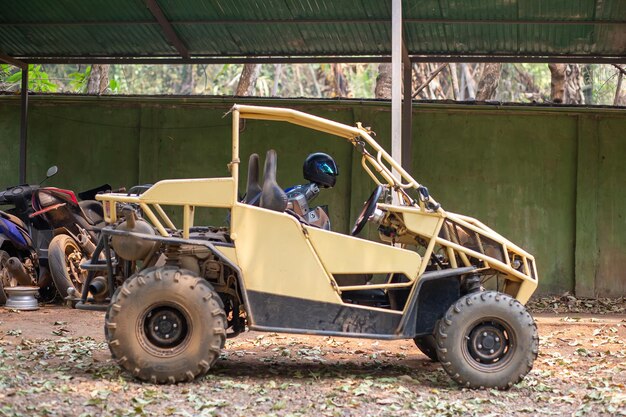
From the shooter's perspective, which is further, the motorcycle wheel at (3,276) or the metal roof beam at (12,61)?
the metal roof beam at (12,61)

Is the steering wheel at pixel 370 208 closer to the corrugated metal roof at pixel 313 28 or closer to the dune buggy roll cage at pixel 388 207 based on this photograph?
the dune buggy roll cage at pixel 388 207

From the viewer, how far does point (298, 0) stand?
10953 millimetres

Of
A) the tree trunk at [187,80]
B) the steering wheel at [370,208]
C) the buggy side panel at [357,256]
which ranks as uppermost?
the tree trunk at [187,80]

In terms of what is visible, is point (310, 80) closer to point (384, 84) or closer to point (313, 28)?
point (384, 84)

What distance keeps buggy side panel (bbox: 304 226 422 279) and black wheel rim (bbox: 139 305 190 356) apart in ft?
3.74

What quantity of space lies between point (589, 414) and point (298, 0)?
6.60 meters

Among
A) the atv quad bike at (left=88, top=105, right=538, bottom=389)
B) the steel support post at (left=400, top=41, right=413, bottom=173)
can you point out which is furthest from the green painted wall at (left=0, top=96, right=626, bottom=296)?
the atv quad bike at (left=88, top=105, right=538, bottom=389)

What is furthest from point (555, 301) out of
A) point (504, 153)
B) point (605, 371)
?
point (605, 371)

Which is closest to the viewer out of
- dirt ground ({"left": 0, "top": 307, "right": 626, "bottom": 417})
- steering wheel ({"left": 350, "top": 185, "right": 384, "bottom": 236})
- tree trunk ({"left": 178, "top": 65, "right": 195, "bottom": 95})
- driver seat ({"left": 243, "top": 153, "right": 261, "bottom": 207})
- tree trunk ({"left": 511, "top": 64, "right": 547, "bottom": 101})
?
dirt ground ({"left": 0, "top": 307, "right": 626, "bottom": 417})

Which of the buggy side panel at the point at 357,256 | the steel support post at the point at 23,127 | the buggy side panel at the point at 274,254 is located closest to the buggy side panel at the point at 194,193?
the buggy side panel at the point at 274,254

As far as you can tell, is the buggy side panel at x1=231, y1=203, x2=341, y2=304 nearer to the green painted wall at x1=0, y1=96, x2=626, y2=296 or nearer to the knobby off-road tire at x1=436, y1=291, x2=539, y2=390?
the knobby off-road tire at x1=436, y1=291, x2=539, y2=390

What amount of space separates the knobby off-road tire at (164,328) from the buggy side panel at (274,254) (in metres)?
0.36

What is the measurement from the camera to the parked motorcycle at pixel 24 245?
1068 centimetres

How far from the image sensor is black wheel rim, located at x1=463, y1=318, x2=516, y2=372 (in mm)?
6820
